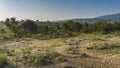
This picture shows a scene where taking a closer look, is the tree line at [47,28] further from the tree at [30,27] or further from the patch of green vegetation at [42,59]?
the patch of green vegetation at [42,59]

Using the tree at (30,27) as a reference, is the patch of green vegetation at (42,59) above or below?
above

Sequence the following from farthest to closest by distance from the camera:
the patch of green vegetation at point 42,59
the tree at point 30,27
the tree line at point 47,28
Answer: the tree at point 30,27, the tree line at point 47,28, the patch of green vegetation at point 42,59

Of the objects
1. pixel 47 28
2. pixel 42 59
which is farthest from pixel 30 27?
pixel 42 59

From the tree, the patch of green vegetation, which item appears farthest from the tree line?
the patch of green vegetation

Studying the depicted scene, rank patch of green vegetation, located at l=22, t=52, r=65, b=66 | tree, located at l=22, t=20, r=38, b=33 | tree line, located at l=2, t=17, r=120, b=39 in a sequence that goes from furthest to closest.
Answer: tree, located at l=22, t=20, r=38, b=33 → tree line, located at l=2, t=17, r=120, b=39 → patch of green vegetation, located at l=22, t=52, r=65, b=66

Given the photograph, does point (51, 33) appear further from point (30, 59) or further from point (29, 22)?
point (30, 59)

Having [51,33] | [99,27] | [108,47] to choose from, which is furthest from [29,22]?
[108,47]

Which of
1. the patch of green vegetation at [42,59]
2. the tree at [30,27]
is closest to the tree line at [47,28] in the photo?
the tree at [30,27]

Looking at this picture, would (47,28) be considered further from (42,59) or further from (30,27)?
(42,59)

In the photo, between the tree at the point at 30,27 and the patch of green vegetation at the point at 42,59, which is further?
the tree at the point at 30,27

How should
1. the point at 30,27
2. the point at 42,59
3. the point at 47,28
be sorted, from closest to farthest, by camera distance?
the point at 42,59, the point at 47,28, the point at 30,27

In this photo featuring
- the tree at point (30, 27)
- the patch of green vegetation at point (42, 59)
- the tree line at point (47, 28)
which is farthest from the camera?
the tree at point (30, 27)

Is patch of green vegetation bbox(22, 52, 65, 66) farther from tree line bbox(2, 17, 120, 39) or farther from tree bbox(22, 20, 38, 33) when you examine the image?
tree bbox(22, 20, 38, 33)

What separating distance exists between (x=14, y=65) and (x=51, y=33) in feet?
86.8
